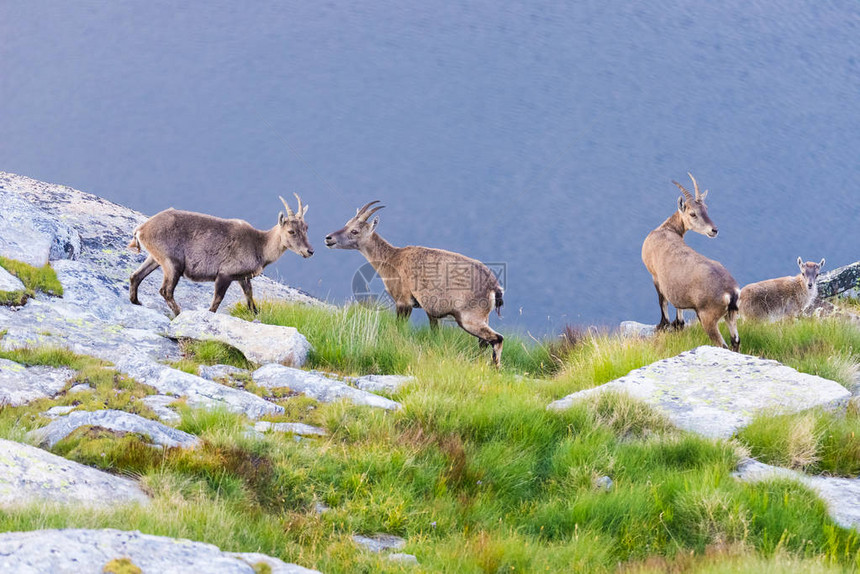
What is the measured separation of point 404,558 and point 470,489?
60.0 inches

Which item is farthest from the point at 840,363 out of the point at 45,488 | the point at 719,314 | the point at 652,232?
the point at 45,488

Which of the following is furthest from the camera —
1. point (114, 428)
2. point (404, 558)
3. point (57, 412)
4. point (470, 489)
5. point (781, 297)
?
point (781, 297)

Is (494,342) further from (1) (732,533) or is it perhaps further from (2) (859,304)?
(2) (859,304)

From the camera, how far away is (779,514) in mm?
6211

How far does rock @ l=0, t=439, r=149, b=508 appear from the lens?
5.08 metres

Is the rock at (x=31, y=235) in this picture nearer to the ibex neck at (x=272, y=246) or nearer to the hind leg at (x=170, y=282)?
the hind leg at (x=170, y=282)

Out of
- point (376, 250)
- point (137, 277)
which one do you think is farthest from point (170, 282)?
point (376, 250)

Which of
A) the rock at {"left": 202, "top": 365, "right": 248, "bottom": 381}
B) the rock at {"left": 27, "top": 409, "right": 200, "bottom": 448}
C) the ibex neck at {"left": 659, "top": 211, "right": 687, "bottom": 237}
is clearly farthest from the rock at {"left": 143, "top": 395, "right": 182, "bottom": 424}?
the ibex neck at {"left": 659, "top": 211, "right": 687, "bottom": 237}

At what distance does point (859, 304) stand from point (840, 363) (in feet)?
19.5

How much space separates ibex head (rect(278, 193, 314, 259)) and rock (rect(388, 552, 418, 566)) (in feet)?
28.0

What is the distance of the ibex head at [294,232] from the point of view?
13.4m

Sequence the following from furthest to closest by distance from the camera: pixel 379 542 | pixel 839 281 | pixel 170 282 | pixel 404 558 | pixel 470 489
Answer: pixel 839 281 → pixel 170 282 → pixel 470 489 → pixel 379 542 → pixel 404 558

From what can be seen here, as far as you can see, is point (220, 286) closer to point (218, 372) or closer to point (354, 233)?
point (354, 233)

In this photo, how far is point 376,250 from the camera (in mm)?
13383
